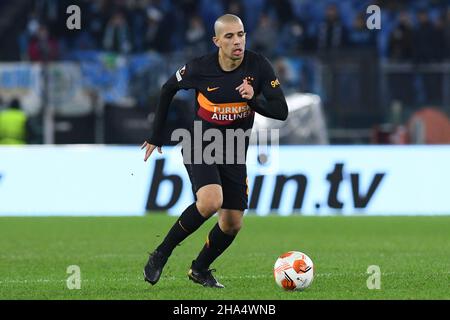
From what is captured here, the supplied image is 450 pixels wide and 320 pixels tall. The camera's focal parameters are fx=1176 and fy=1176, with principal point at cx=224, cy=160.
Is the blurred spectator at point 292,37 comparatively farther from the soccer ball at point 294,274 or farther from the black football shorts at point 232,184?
the soccer ball at point 294,274

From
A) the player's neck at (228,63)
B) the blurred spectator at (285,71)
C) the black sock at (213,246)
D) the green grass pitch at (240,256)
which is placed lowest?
the green grass pitch at (240,256)

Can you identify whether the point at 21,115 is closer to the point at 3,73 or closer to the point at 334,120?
the point at 3,73

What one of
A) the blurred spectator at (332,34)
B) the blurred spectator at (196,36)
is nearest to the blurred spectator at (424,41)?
the blurred spectator at (332,34)

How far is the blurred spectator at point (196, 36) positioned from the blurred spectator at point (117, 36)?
1212 millimetres

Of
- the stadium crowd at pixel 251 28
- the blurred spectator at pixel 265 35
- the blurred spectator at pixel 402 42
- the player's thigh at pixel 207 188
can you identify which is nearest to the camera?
the player's thigh at pixel 207 188

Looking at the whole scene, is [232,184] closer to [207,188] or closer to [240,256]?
[207,188]

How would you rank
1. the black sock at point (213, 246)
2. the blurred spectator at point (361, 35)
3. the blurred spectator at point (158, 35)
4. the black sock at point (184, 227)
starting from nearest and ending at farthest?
the black sock at point (184, 227) → the black sock at point (213, 246) → the blurred spectator at point (361, 35) → the blurred spectator at point (158, 35)

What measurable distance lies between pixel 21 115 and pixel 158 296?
44.3 feet

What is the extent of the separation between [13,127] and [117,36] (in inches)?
133

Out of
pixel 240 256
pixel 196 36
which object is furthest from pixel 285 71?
pixel 240 256

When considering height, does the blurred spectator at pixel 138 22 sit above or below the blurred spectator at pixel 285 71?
above

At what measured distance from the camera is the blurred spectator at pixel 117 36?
23.8 m

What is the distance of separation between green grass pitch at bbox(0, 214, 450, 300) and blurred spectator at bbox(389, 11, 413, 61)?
20.6 feet

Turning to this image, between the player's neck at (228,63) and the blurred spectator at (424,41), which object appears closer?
the player's neck at (228,63)
